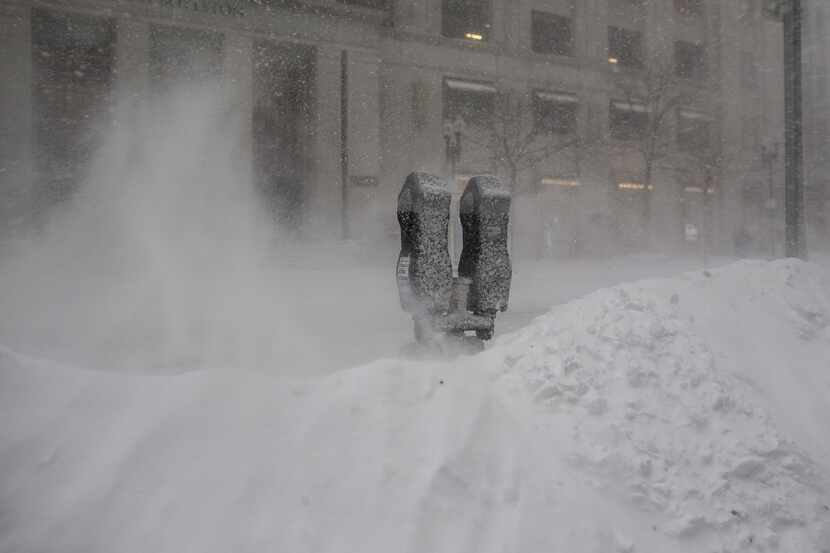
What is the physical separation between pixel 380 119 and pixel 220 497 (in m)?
20.3

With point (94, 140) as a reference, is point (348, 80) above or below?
above

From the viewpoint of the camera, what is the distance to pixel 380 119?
20.8 metres

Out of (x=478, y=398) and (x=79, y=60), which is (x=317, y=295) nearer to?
(x=478, y=398)

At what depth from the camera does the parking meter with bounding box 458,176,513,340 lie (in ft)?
13.4

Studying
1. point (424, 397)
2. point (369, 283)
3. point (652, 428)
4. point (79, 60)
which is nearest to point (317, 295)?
point (369, 283)

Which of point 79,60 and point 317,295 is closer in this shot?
point 317,295

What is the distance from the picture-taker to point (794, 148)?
28.6 ft

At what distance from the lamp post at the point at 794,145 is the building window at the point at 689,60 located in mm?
20244

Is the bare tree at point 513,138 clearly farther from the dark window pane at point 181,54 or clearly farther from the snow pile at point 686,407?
the snow pile at point 686,407

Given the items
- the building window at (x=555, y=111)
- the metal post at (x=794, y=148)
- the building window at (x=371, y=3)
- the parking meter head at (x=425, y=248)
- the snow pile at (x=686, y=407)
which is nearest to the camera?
the snow pile at (x=686, y=407)

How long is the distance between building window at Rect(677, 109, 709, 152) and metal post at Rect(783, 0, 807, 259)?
66.8ft

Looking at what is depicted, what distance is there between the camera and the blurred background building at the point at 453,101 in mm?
15969

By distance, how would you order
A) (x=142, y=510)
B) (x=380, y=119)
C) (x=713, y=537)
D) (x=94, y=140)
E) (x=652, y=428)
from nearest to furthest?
1. (x=142, y=510)
2. (x=713, y=537)
3. (x=652, y=428)
4. (x=94, y=140)
5. (x=380, y=119)

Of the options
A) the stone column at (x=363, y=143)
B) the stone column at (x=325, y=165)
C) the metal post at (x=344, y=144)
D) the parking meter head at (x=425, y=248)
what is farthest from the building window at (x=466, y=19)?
the parking meter head at (x=425, y=248)
